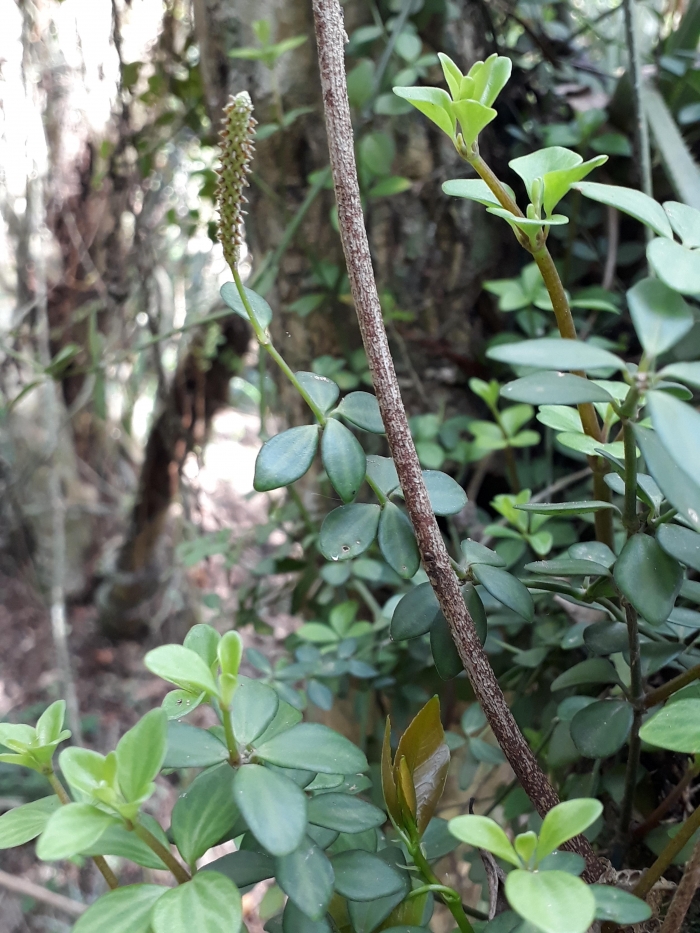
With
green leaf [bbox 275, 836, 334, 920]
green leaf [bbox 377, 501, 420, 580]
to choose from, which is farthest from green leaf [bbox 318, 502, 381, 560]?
green leaf [bbox 275, 836, 334, 920]

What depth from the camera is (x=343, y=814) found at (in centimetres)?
23

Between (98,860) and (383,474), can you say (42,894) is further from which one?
(383,474)

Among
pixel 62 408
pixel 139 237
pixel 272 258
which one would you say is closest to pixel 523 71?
pixel 272 258

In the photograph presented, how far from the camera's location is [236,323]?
4.71 ft

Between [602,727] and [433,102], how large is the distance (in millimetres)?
292

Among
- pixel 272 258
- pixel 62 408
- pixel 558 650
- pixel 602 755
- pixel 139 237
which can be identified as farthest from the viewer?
pixel 62 408

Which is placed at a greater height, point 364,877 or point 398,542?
point 398,542

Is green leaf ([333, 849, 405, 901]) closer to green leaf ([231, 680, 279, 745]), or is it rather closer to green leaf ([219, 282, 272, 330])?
green leaf ([231, 680, 279, 745])

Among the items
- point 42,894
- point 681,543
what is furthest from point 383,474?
point 42,894

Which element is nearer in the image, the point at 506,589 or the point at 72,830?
the point at 72,830

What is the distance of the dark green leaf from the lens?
280 millimetres

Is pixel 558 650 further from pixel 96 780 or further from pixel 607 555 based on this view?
A: pixel 96 780

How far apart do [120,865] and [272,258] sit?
1.46 metres

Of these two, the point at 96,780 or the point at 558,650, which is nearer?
the point at 96,780
